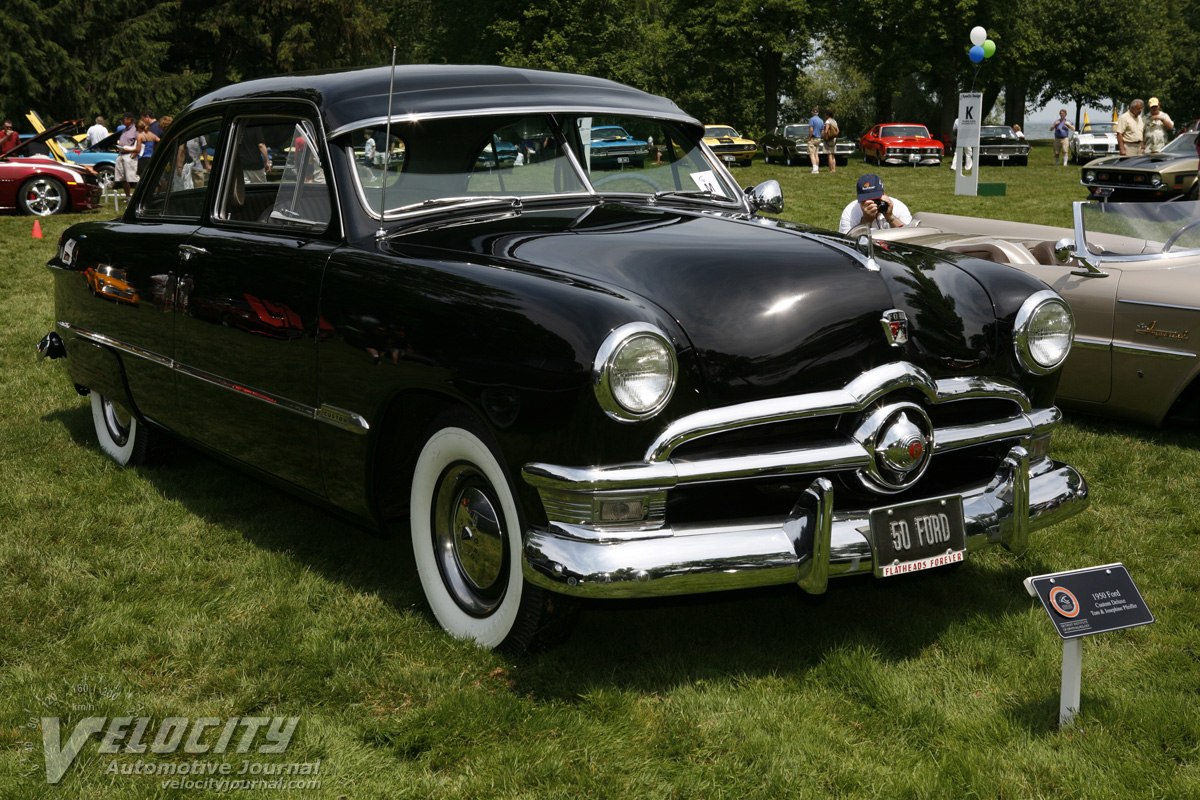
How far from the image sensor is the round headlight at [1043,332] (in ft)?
12.1

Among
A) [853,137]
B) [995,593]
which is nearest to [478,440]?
[995,593]

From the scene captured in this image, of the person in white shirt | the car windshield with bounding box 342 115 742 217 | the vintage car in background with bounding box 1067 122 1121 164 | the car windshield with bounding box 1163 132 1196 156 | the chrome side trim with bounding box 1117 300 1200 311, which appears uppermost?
the person in white shirt

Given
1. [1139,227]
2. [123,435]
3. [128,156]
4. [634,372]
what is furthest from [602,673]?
[128,156]

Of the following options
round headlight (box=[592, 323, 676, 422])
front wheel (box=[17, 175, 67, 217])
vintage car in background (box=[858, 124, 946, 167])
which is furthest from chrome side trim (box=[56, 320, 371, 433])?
vintage car in background (box=[858, 124, 946, 167])

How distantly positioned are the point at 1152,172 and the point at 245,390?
1718 centimetres

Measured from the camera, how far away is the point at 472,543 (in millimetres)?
3500

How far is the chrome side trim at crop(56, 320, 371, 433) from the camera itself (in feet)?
12.2

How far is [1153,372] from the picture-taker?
5965 mm

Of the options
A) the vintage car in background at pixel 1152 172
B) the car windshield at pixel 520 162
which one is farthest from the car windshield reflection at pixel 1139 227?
the vintage car in background at pixel 1152 172

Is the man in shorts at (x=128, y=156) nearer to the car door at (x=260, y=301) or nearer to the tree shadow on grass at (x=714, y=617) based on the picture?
the car door at (x=260, y=301)

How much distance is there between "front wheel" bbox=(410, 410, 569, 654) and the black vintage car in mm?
11

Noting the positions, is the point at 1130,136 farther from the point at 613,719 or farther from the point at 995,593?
the point at 613,719

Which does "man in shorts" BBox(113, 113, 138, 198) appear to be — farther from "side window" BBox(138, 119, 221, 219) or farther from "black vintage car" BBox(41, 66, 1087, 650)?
"black vintage car" BBox(41, 66, 1087, 650)

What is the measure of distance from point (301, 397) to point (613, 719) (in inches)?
63.0
